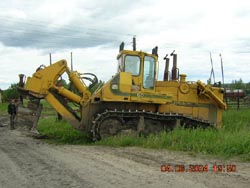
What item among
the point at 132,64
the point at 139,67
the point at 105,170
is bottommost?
the point at 105,170

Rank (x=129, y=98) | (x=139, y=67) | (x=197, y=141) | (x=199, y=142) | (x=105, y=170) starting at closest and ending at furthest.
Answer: (x=105, y=170) → (x=199, y=142) → (x=197, y=141) → (x=129, y=98) → (x=139, y=67)

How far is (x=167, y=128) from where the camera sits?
13797 millimetres

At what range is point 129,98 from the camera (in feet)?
44.2

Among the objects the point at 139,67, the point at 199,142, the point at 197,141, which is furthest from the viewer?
the point at 139,67

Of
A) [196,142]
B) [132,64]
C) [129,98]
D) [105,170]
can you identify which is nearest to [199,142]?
[196,142]

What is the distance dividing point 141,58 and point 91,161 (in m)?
5.72

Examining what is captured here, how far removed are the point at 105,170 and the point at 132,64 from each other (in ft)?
21.5

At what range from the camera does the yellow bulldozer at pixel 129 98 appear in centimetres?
1334

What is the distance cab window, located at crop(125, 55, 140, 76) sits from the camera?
13.9 meters

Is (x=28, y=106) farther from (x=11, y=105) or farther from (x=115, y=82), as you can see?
(x=11, y=105)
